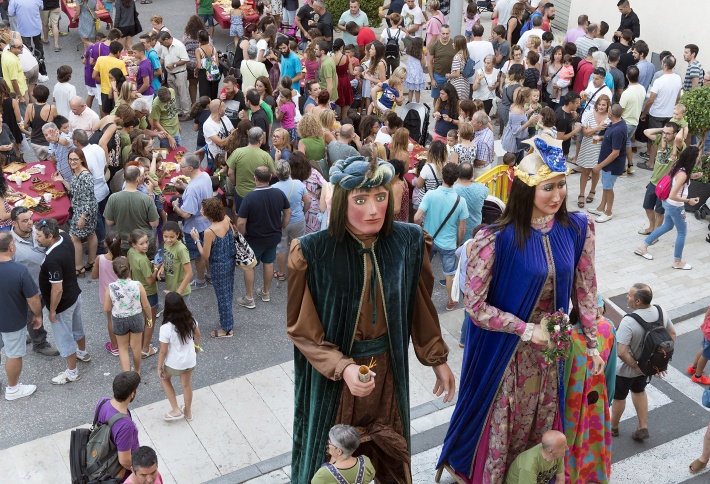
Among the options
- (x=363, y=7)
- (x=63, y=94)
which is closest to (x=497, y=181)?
(x=63, y=94)

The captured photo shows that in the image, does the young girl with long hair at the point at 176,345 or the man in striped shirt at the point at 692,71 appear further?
the man in striped shirt at the point at 692,71

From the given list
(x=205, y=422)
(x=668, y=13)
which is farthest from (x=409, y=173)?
(x=668, y=13)

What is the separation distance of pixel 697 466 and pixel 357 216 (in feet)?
13.6

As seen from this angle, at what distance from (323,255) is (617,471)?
148 inches

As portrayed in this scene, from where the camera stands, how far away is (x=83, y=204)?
1030cm

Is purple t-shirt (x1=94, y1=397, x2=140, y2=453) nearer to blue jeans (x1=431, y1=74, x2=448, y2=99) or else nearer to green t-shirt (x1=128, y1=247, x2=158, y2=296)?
green t-shirt (x1=128, y1=247, x2=158, y2=296)

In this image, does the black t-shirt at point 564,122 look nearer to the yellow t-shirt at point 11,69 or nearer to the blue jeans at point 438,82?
the blue jeans at point 438,82

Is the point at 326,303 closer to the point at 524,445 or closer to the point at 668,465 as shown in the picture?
the point at 524,445

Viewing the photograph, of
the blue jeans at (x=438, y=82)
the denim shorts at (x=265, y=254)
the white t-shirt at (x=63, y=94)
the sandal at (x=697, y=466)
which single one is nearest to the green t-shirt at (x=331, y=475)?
the sandal at (x=697, y=466)

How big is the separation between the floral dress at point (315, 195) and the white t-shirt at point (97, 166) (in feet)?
7.96

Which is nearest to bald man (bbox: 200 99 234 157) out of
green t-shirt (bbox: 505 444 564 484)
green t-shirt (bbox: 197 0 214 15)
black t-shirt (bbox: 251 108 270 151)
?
black t-shirt (bbox: 251 108 270 151)

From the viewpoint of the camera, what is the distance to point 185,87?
15.2 meters

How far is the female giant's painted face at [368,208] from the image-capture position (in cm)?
531

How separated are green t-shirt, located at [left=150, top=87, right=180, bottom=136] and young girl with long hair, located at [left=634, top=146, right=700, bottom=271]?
6.60 metres
